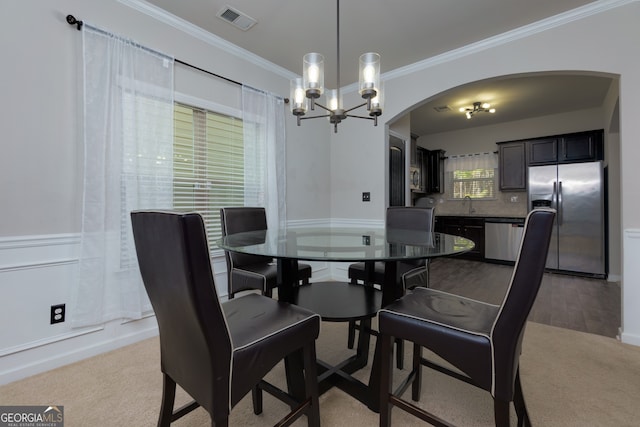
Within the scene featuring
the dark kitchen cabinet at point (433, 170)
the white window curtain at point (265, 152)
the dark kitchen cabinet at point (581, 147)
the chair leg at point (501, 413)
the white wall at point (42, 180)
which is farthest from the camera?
the dark kitchen cabinet at point (433, 170)

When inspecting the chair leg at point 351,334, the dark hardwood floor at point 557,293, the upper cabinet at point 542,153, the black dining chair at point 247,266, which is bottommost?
the dark hardwood floor at point 557,293

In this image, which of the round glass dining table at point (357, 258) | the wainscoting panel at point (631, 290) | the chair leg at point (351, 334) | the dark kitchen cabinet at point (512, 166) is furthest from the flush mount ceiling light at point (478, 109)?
the chair leg at point (351, 334)

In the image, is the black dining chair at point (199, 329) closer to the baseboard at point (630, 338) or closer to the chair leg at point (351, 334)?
the chair leg at point (351, 334)

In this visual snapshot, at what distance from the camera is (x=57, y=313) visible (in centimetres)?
185

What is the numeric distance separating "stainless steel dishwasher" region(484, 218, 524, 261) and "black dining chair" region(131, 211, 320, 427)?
502cm

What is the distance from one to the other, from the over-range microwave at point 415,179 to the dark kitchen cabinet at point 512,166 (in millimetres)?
1432

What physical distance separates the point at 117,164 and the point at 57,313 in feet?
3.46

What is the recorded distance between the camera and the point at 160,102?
88.8 inches

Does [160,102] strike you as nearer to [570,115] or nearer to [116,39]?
[116,39]

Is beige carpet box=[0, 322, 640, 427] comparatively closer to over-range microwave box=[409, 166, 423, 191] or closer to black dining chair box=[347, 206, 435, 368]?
black dining chair box=[347, 206, 435, 368]

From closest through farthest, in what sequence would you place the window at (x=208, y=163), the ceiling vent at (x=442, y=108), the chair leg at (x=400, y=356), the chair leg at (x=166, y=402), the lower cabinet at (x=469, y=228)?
the chair leg at (x=166, y=402) < the chair leg at (x=400, y=356) < the window at (x=208, y=163) < the ceiling vent at (x=442, y=108) < the lower cabinet at (x=469, y=228)

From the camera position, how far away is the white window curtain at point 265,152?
2.94 m

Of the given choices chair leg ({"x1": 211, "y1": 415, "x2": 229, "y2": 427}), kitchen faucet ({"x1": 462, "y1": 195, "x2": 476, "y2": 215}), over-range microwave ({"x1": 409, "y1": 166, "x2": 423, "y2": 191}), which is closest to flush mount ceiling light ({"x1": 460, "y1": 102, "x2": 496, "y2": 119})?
over-range microwave ({"x1": 409, "y1": 166, "x2": 423, "y2": 191})

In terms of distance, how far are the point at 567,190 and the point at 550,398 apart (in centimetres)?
405
